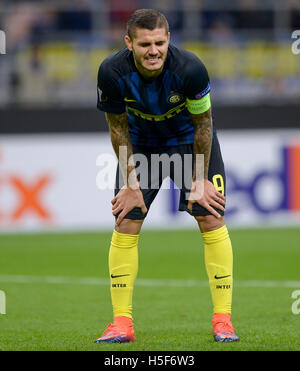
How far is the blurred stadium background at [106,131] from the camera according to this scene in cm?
1164

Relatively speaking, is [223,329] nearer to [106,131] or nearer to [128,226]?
[128,226]

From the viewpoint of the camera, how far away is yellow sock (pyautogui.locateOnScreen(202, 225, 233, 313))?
214 inches

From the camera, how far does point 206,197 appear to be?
537 cm

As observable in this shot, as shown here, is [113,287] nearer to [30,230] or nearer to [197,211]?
[197,211]

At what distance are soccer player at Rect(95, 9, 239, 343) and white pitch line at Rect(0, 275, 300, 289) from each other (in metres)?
2.59

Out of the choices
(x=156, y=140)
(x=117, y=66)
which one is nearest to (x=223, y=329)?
(x=156, y=140)

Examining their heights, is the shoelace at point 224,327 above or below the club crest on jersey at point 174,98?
below

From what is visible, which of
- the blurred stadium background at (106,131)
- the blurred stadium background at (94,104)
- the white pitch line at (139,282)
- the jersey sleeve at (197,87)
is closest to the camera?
the jersey sleeve at (197,87)

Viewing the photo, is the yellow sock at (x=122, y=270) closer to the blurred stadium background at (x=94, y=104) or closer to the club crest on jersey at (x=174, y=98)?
the club crest on jersey at (x=174, y=98)

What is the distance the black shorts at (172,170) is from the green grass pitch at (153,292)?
0.88 metres

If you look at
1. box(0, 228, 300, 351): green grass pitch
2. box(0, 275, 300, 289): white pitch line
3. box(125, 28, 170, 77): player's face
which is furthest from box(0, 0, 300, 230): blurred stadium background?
box(125, 28, 170, 77): player's face

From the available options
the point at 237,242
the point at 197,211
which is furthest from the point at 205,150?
the point at 237,242

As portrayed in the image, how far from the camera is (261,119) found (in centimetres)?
1409

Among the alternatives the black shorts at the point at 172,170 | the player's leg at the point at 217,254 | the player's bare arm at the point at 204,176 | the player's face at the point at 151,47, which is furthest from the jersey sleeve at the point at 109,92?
the player's leg at the point at 217,254
